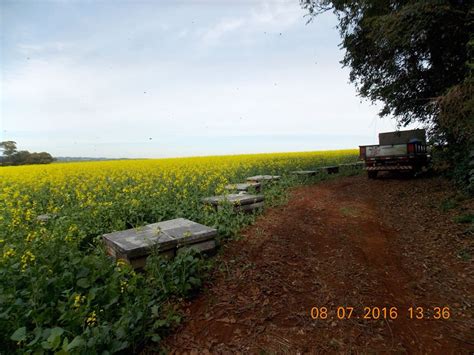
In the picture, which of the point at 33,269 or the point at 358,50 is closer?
the point at 33,269

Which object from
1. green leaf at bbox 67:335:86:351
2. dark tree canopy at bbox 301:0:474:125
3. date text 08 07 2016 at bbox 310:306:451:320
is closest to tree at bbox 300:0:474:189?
dark tree canopy at bbox 301:0:474:125

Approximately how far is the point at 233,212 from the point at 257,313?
3.18 meters

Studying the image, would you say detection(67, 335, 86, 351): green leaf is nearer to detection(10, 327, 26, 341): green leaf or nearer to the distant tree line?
detection(10, 327, 26, 341): green leaf

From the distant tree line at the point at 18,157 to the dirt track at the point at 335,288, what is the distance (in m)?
41.5

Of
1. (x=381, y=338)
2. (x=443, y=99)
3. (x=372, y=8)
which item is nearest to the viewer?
(x=381, y=338)

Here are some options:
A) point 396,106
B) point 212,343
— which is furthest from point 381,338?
point 396,106

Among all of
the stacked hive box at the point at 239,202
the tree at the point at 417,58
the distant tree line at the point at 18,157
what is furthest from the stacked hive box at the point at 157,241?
the distant tree line at the point at 18,157

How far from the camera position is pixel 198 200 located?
23.1 ft

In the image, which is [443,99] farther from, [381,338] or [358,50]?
[358,50]

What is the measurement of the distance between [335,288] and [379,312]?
0.56 meters

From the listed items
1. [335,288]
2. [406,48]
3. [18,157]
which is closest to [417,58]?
[406,48]

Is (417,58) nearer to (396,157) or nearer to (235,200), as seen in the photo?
(396,157)

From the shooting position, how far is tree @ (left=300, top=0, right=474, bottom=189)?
19.1 feet

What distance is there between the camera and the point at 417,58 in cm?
1009
